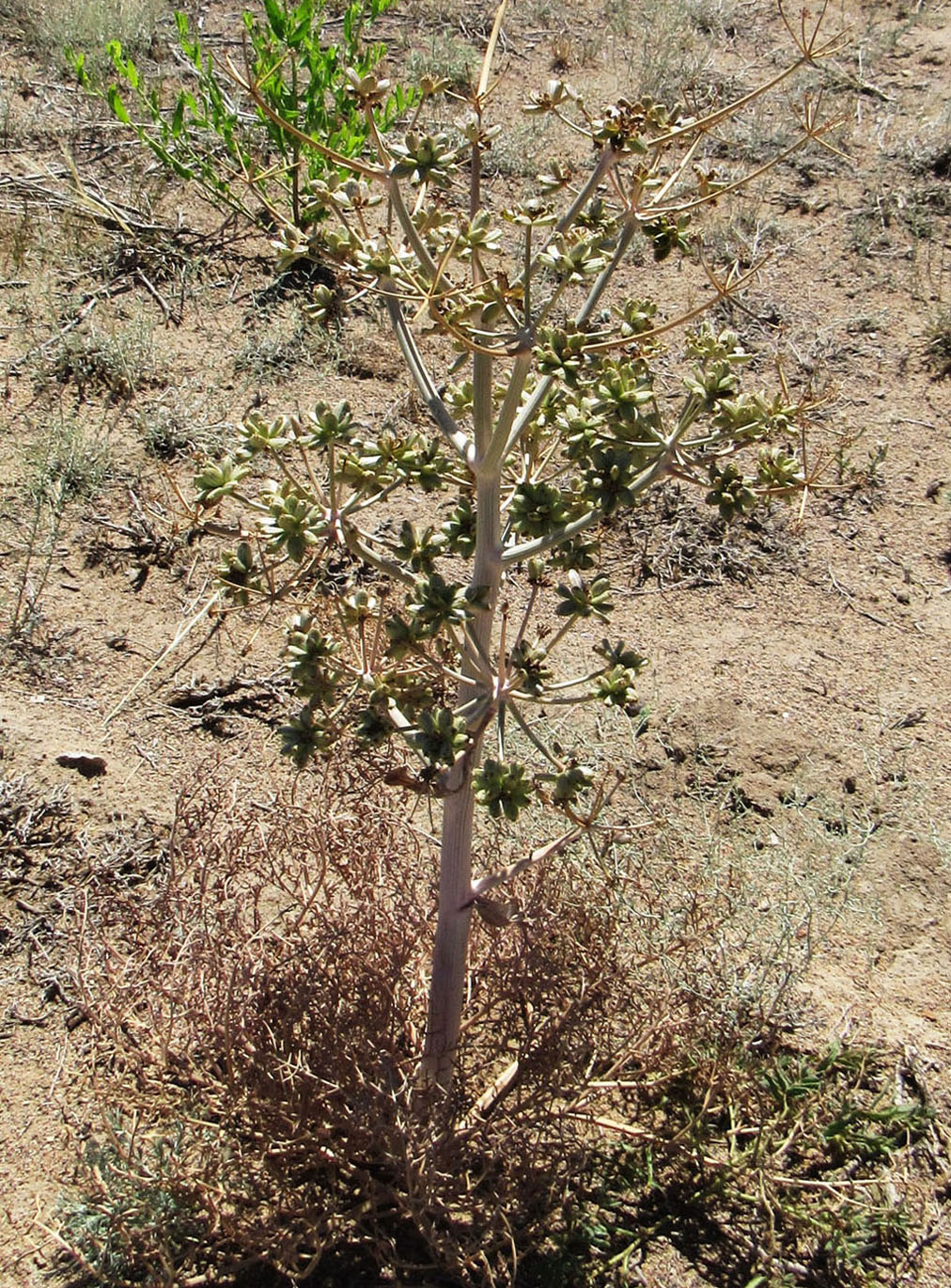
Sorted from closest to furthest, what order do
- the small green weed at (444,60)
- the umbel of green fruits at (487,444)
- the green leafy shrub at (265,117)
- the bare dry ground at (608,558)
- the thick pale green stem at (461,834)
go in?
1. the umbel of green fruits at (487,444)
2. the thick pale green stem at (461,834)
3. the bare dry ground at (608,558)
4. the green leafy shrub at (265,117)
5. the small green weed at (444,60)

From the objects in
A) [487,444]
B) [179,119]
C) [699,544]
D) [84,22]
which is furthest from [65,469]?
[84,22]

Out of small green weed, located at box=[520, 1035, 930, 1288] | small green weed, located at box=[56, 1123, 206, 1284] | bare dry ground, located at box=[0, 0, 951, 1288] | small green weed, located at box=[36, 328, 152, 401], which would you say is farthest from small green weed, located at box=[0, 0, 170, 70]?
small green weed, located at box=[520, 1035, 930, 1288]

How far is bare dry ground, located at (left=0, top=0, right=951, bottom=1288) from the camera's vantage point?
9.71ft

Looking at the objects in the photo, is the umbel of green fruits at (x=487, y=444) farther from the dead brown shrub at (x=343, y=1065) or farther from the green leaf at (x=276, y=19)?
the green leaf at (x=276, y=19)

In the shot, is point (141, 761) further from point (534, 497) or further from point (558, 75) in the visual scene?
point (558, 75)

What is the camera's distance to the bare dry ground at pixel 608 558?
2959 mm

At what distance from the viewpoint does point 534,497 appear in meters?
1.82

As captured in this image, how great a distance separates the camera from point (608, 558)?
4035 millimetres

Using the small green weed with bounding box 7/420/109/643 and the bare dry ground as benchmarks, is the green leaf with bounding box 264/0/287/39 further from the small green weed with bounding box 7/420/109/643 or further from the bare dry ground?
the small green weed with bounding box 7/420/109/643

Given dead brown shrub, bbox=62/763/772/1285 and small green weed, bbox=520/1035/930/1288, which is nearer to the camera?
dead brown shrub, bbox=62/763/772/1285

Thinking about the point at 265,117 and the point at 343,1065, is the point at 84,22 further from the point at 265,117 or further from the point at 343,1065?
the point at 343,1065

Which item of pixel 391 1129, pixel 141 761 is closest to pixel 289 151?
pixel 141 761

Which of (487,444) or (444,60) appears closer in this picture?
(487,444)

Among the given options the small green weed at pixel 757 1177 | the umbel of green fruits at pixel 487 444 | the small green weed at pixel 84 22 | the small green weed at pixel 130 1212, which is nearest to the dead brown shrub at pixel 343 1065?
the small green weed at pixel 130 1212
